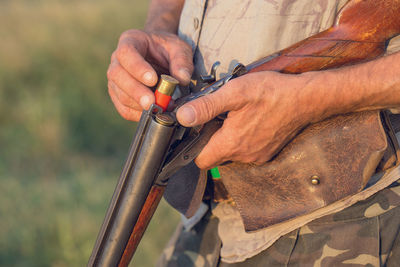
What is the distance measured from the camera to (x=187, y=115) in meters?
1.52

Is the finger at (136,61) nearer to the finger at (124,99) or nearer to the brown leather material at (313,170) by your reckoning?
the finger at (124,99)

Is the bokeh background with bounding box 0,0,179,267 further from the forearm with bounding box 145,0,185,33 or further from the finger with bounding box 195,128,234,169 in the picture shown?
the finger with bounding box 195,128,234,169

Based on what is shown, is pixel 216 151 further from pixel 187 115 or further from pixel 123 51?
pixel 123 51

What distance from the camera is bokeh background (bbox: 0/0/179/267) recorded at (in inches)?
179

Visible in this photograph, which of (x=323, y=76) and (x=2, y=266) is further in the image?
(x=2, y=266)

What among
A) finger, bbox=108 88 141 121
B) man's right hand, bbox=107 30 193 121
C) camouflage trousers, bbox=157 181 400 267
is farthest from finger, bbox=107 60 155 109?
camouflage trousers, bbox=157 181 400 267

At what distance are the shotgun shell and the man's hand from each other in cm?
14

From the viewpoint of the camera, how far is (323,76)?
5.08 feet

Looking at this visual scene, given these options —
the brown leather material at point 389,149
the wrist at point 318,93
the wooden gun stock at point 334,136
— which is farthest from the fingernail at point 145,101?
the brown leather material at point 389,149

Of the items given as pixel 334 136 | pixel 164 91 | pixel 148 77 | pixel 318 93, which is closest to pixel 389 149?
pixel 334 136

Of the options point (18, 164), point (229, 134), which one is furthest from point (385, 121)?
point (18, 164)

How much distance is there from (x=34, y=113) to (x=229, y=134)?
6247mm

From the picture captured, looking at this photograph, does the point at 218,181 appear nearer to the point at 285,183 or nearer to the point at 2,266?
the point at 285,183

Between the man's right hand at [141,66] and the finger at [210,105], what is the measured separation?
0.65 feet
